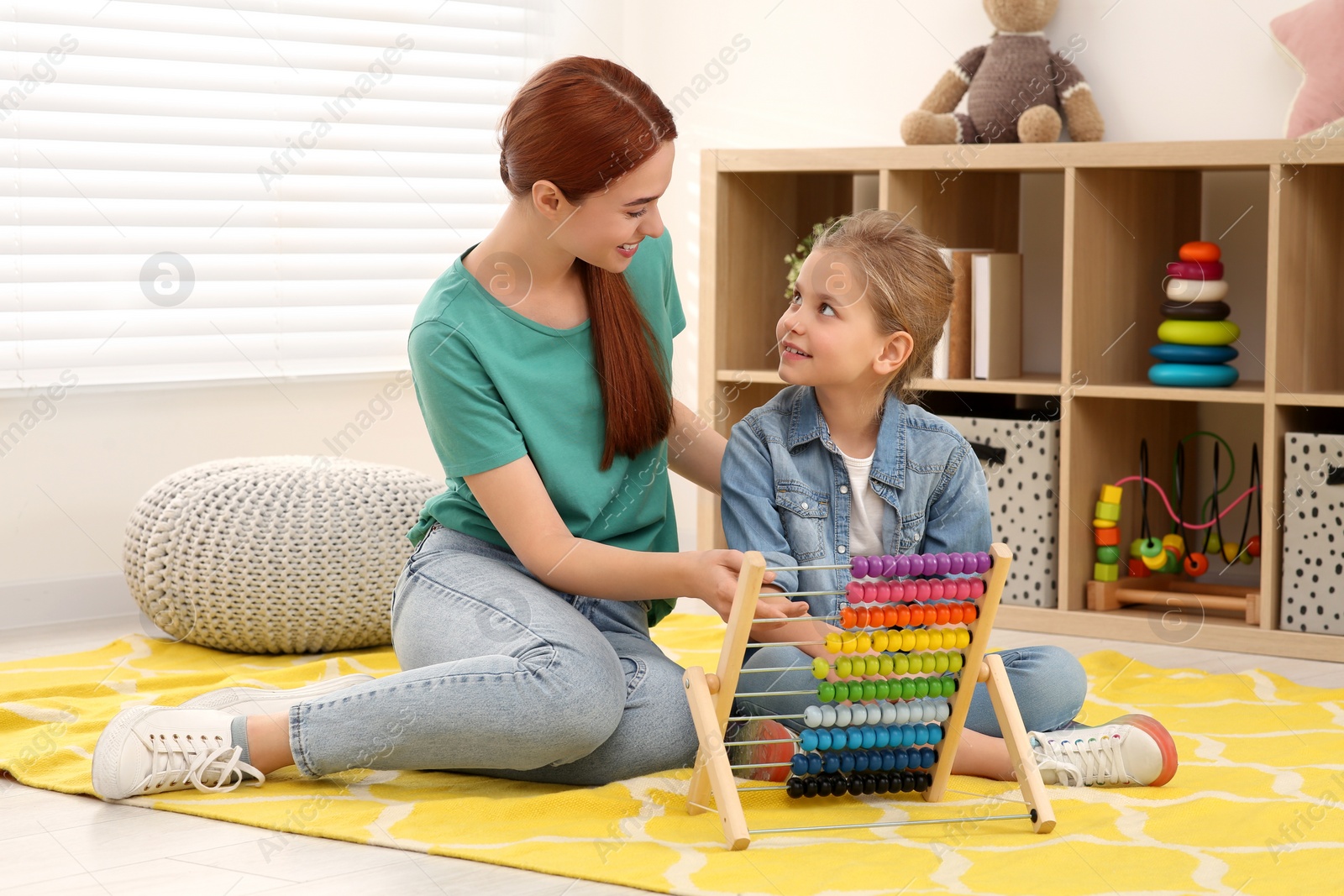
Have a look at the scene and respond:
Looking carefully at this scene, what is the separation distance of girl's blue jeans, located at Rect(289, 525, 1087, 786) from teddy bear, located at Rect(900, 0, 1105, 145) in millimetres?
1523

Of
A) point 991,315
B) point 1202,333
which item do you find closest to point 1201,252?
point 1202,333

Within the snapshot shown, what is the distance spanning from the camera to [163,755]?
1.68 meters

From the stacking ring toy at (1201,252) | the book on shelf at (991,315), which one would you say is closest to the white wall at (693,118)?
the stacking ring toy at (1201,252)

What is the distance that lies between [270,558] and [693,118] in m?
1.75

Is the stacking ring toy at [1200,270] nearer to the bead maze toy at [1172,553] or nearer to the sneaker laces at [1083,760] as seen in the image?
the bead maze toy at [1172,553]

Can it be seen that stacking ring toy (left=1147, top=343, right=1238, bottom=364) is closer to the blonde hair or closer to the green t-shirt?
the blonde hair

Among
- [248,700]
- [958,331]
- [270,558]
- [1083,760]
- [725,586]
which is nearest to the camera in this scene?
[725,586]

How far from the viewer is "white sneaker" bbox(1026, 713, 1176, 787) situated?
1.72 metres

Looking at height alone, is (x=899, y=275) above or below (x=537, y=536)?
above

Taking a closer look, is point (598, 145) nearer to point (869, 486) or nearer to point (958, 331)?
point (869, 486)

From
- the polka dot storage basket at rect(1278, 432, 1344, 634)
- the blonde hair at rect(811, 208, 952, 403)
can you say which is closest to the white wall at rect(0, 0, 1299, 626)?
the polka dot storage basket at rect(1278, 432, 1344, 634)

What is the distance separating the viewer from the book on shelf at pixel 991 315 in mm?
2912

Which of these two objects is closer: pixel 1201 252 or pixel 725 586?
pixel 725 586

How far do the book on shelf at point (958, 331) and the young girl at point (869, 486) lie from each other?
3.85 ft
